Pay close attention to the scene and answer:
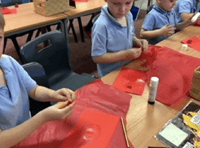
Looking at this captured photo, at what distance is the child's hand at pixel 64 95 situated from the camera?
0.80 m

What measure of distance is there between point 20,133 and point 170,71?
2.59 ft

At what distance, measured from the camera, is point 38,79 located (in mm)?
1065

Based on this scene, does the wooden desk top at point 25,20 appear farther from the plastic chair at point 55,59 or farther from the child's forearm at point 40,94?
the child's forearm at point 40,94

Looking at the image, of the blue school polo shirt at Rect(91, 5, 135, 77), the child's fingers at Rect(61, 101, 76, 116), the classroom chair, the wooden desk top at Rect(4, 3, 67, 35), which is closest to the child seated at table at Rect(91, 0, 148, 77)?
the blue school polo shirt at Rect(91, 5, 135, 77)

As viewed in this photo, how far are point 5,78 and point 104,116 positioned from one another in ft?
1.41

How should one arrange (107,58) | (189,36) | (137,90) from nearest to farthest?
(137,90) < (107,58) < (189,36)

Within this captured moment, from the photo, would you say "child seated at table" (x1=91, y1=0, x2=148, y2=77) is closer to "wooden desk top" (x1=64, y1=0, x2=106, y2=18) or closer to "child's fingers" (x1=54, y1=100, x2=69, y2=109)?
"child's fingers" (x1=54, y1=100, x2=69, y2=109)

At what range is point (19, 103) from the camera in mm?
867

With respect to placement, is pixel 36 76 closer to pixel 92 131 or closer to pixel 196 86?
pixel 92 131

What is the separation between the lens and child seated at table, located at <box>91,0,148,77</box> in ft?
3.85

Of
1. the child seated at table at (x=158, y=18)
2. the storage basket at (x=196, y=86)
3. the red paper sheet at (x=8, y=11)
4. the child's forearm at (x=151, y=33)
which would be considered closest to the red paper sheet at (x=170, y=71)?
the storage basket at (x=196, y=86)

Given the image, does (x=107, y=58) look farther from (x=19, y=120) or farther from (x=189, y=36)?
(x=189, y=36)

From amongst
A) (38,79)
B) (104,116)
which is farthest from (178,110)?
(38,79)

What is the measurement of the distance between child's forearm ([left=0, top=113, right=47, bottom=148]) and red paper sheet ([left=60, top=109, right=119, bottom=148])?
0.39ft
